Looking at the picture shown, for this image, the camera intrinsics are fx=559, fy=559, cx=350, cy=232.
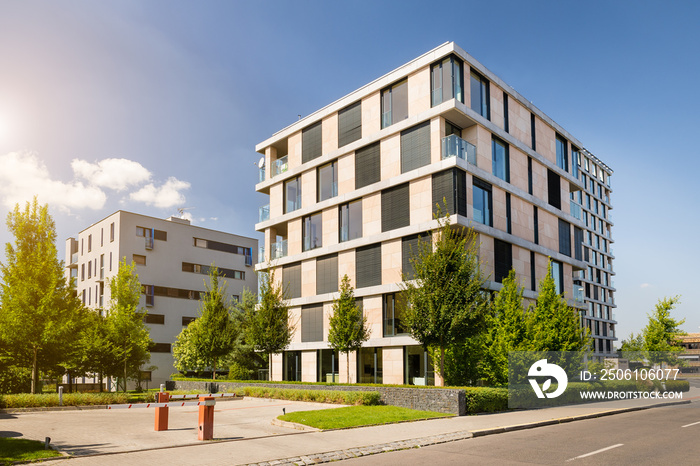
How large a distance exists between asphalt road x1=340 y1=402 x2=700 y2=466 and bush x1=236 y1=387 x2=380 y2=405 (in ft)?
26.4

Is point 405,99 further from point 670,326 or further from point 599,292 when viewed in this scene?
point 599,292

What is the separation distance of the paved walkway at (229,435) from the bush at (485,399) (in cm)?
77

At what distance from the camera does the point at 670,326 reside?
4738cm

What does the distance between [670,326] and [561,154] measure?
18.1m

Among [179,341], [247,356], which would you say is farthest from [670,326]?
[179,341]

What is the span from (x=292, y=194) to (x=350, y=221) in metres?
7.58

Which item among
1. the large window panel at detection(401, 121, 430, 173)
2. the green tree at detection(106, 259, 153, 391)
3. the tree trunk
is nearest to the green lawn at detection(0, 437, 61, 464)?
the tree trunk

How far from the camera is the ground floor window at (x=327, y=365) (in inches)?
1433

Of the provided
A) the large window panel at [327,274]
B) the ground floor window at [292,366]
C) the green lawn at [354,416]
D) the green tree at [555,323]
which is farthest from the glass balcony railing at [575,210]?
the green lawn at [354,416]

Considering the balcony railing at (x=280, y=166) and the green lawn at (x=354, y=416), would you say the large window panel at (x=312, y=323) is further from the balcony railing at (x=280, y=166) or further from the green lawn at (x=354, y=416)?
the green lawn at (x=354, y=416)

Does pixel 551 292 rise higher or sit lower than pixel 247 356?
higher

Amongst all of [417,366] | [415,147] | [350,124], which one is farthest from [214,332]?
[415,147]

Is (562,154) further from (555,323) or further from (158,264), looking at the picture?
(158,264)

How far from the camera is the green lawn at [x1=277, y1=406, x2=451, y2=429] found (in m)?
17.4
